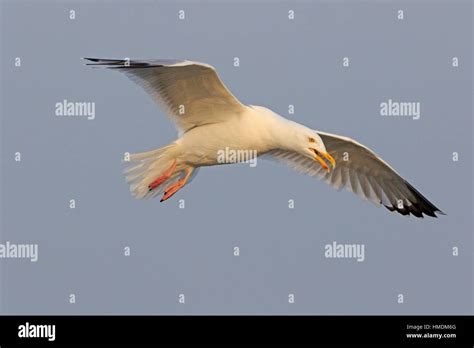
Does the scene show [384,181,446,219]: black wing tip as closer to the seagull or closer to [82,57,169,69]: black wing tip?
the seagull

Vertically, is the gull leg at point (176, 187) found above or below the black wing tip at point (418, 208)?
above

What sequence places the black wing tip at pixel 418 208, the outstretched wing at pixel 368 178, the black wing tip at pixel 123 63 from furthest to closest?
1. the black wing tip at pixel 418 208
2. the outstretched wing at pixel 368 178
3. the black wing tip at pixel 123 63

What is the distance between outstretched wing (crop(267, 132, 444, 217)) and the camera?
1118cm

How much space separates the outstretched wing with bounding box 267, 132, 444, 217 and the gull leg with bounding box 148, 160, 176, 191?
53.2 inches

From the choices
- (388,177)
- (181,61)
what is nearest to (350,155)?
(388,177)

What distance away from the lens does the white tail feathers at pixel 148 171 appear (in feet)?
33.4

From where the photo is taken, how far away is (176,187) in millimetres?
10406

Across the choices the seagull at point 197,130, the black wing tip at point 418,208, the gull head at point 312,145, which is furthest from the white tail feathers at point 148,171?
the black wing tip at point 418,208

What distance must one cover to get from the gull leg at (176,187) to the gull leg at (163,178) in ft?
0.40

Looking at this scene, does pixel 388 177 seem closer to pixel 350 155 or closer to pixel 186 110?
pixel 350 155

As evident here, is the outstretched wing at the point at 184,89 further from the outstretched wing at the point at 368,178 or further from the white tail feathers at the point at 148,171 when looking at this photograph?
the outstretched wing at the point at 368,178

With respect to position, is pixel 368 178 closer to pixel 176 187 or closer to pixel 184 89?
pixel 176 187

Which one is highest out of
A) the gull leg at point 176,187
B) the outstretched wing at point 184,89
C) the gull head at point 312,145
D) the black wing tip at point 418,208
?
the outstretched wing at point 184,89
